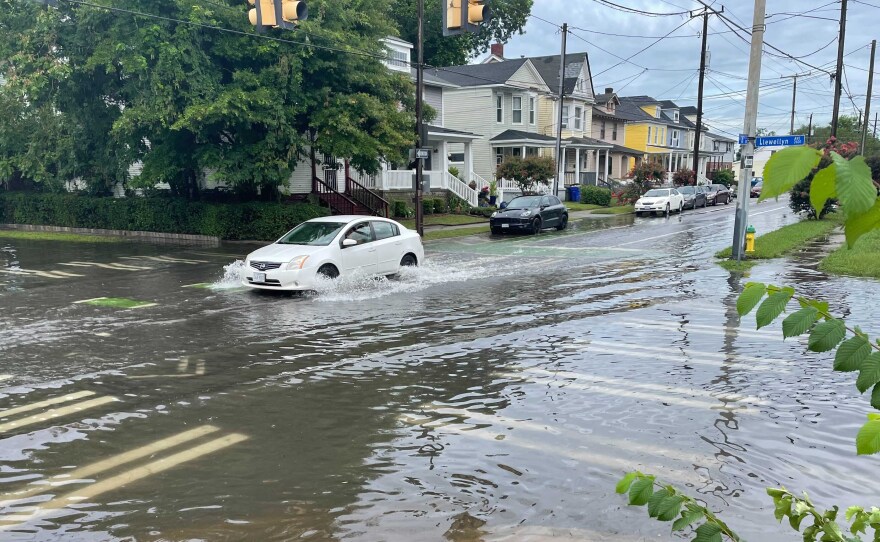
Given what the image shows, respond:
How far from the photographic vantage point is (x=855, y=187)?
5.58 ft

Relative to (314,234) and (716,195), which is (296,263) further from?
(716,195)

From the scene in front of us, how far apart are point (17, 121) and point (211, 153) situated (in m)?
9.74

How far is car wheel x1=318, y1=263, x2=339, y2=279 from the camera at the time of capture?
14.3m

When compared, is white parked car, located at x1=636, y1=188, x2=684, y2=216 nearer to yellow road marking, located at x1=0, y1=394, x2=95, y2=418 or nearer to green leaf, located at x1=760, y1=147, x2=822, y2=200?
yellow road marking, located at x1=0, y1=394, x2=95, y2=418

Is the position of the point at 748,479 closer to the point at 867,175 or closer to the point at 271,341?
the point at 867,175

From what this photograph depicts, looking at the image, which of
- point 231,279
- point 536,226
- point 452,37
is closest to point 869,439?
point 231,279

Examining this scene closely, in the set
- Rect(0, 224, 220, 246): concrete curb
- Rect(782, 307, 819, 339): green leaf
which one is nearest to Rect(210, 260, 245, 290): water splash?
Rect(0, 224, 220, 246): concrete curb

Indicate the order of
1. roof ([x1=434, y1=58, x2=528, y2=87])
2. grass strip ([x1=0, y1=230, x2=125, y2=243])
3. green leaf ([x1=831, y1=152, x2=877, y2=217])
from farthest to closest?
roof ([x1=434, y1=58, x2=528, y2=87]) < grass strip ([x1=0, y1=230, x2=125, y2=243]) < green leaf ([x1=831, y1=152, x2=877, y2=217])

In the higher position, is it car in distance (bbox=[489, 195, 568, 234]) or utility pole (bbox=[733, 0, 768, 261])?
utility pole (bbox=[733, 0, 768, 261])

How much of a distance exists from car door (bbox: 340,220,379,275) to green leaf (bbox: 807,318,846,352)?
42.6 feet

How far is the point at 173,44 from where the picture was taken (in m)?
21.1

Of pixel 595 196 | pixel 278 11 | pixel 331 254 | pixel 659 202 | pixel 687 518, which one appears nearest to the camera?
pixel 687 518

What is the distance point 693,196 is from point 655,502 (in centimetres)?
4647

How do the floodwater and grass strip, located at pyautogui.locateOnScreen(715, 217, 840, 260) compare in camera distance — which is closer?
the floodwater
